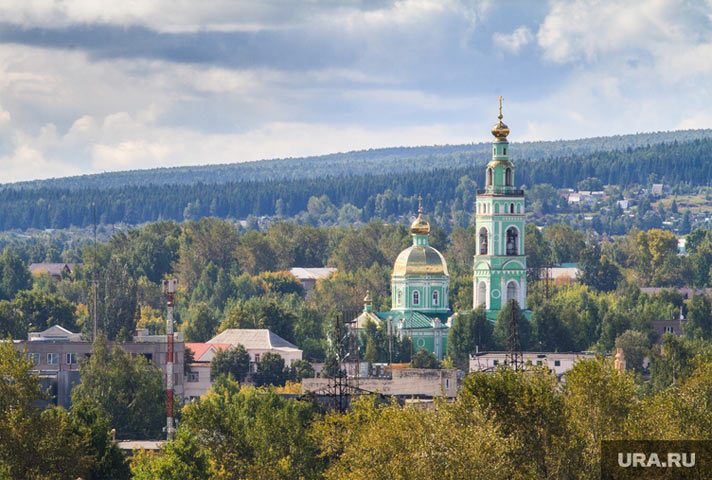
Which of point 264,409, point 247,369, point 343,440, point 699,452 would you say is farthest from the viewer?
point 247,369

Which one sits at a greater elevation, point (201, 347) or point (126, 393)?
point (201, 347)

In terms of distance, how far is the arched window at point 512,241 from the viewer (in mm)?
163125

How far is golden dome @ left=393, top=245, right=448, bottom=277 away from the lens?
161500 millimetres

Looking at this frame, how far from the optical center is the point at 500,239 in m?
162

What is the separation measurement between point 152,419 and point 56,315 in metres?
60.9

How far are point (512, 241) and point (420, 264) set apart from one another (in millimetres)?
7244

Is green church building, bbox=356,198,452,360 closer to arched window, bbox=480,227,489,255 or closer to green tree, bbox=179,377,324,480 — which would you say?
arched window, bbox=480,227,489,255

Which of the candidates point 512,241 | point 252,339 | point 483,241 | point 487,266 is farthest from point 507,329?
point 252,339

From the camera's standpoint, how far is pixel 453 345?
151500mm

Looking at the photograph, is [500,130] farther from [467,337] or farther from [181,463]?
[181,463]

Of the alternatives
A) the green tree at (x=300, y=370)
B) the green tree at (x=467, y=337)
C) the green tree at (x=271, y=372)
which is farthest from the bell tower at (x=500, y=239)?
the green tree at (x=271, y=372)

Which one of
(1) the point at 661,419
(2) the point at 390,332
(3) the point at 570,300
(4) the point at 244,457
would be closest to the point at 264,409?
(4) the point at 244,457

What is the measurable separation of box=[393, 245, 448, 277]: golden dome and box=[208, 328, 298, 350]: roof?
1023 cm

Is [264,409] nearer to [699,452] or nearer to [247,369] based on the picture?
[699,452]
